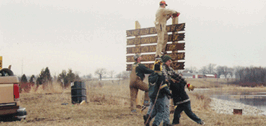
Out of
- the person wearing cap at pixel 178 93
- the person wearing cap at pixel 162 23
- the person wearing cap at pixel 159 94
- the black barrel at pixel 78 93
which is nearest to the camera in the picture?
the person wearing cap at pixel 159 94

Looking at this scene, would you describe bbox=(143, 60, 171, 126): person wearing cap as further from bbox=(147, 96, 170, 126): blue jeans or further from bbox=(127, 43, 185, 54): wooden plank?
bbox=(127, 43, 185, 54): wooden plank

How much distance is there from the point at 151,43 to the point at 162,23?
1.37m

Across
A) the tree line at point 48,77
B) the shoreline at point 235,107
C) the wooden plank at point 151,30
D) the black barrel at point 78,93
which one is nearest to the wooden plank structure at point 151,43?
the wooden plank at point 151,30

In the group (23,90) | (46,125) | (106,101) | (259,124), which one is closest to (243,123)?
(259,124)

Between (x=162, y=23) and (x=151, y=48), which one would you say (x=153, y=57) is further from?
(x=162, y=23)

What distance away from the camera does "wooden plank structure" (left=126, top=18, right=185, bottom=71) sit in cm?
965

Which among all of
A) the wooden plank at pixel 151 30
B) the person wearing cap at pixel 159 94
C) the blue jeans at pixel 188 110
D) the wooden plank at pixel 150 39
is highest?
the wooden plank at pixel 151 30

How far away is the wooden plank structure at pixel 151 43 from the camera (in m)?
9.65

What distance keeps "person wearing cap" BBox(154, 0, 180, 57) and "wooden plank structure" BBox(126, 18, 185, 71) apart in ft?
0.66

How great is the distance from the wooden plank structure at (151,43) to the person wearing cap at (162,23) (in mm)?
202

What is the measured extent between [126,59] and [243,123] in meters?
6.00

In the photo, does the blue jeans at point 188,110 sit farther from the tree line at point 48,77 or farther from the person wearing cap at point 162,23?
the tree line at point 48,77

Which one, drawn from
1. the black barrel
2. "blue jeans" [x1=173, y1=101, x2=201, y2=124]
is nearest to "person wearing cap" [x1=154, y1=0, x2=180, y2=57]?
"blue jeans" [x1=173, y1=101, x2=201, y2=124]

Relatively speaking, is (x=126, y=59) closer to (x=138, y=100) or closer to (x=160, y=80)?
(x=138, y=100)
